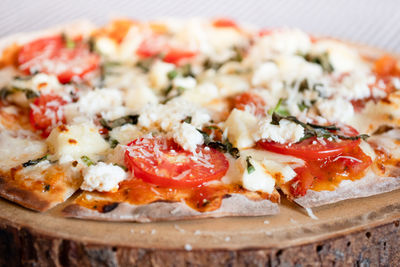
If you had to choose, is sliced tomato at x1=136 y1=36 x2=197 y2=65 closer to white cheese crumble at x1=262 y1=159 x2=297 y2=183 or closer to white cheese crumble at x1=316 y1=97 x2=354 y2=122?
white cheese crumble at x1=316 y1=97 x2=354 y2=122

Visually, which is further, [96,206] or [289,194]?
[289,194]

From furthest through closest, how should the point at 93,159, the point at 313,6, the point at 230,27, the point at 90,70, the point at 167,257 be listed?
the point at 313,6 < the point at 230,27 < the point at 90,70 < the point at 93,159 < the point at 167,257

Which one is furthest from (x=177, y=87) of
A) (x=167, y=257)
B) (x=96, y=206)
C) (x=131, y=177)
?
(x=167, y=257)

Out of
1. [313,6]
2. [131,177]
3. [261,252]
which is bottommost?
[313,6]

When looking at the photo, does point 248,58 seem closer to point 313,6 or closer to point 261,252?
point 261,252

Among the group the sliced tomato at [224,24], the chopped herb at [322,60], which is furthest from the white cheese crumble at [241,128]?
the sliced tomato at [224,24]

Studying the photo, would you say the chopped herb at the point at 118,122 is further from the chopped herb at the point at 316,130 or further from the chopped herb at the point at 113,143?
the chopped herb at the point at 316,130

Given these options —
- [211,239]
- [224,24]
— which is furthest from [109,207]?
[224,24]
